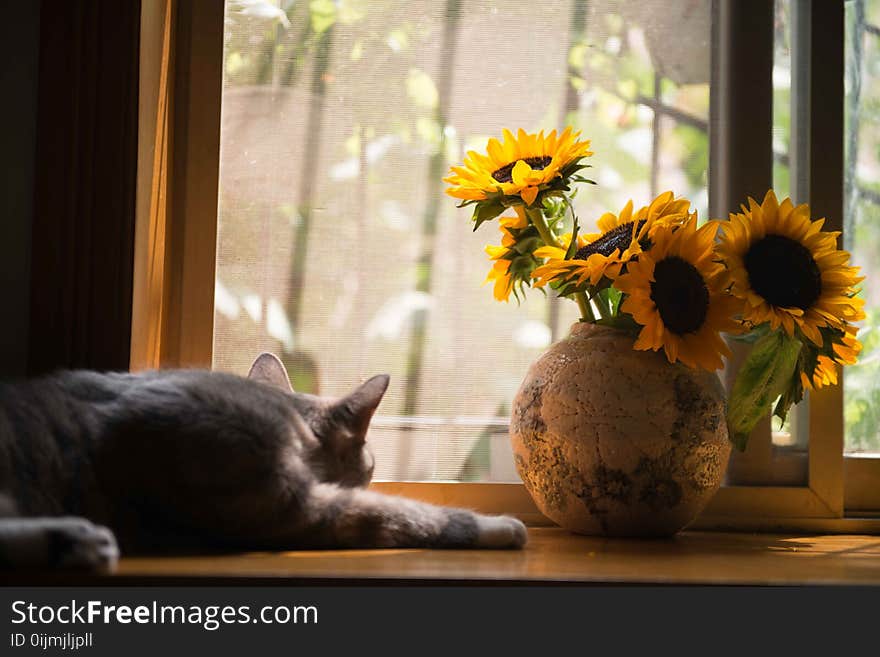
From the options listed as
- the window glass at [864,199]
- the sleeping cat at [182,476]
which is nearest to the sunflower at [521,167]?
the sleeping cat at [182,476]

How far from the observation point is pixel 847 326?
1.17 m

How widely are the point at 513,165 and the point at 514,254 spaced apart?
0.12 metres

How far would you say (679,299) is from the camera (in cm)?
111

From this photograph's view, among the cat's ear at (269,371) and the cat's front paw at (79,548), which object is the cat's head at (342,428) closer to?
the cat's ear at (269,371)

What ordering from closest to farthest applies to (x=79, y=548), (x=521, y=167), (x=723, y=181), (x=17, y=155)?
(x=79, y=548) < (x=521, y=167) < (x=17, y=155) < (x=723, y=181)

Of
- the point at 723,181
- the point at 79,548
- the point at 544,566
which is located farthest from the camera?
the point at 723,181

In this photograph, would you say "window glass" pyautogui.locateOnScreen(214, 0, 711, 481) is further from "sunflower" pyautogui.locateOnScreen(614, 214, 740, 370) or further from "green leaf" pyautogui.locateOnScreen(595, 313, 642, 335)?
"sunflower" pyautogui.locateOnScreen(614, 214, 740, 370)

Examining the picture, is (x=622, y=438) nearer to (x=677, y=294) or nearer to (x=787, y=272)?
(x=677, y=294)

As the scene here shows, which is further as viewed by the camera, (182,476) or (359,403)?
(359,403)

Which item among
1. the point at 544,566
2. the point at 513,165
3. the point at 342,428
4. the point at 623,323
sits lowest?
the point at 544,566

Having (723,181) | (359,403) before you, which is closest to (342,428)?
(359,403)

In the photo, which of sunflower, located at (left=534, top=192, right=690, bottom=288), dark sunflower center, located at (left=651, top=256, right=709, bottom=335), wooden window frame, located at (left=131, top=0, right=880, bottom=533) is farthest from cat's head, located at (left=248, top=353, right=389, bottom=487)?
dark sunflower center, located at (left=651, top=256, right=709, bottom=335)

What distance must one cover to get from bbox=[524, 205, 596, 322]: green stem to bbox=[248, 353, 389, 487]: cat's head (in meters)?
0.28

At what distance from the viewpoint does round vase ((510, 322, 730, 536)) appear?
1124 millimetres
